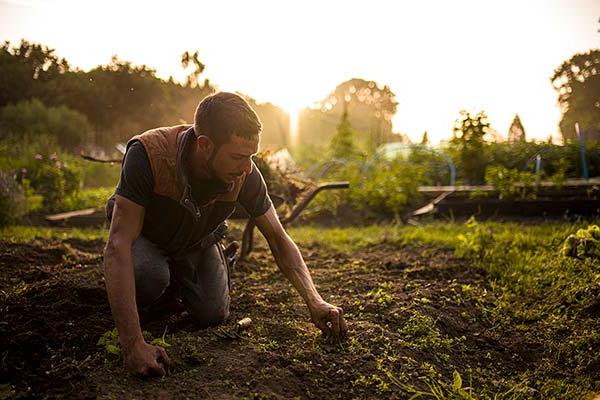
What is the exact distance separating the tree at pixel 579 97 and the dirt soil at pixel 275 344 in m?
10.9

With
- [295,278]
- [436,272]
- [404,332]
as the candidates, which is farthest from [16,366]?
[436,272]

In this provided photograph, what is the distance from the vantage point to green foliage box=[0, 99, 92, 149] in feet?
→ 53.9

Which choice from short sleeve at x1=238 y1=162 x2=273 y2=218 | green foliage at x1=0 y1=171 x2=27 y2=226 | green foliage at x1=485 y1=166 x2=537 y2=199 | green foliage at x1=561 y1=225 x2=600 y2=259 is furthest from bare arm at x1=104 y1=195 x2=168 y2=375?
green foliage at x1=485 y1=166 x2=537 y2=199

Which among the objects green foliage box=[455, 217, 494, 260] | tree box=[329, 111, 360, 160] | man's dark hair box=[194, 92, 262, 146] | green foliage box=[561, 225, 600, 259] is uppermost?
tree box=[329, 111, 360, 160]

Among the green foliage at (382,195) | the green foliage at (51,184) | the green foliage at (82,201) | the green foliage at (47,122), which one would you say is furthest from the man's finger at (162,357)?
the green foliage at (47,122)

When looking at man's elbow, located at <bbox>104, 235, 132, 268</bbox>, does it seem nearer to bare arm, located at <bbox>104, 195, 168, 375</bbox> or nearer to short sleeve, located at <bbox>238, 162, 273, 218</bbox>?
bare arm, located at <bbox>104, 195, 168, 375</bbox>

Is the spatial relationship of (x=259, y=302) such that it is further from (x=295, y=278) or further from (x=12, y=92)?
(x=12, y=92)

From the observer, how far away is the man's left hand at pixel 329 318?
92.7 inches

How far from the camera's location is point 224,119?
2.13m

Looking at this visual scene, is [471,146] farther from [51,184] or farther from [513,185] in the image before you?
[51,184]

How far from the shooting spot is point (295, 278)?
2.52 meters

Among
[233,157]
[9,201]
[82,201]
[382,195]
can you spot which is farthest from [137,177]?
[82,201]

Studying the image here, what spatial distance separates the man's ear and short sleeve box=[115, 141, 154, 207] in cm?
26

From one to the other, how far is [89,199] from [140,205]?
291 inches
